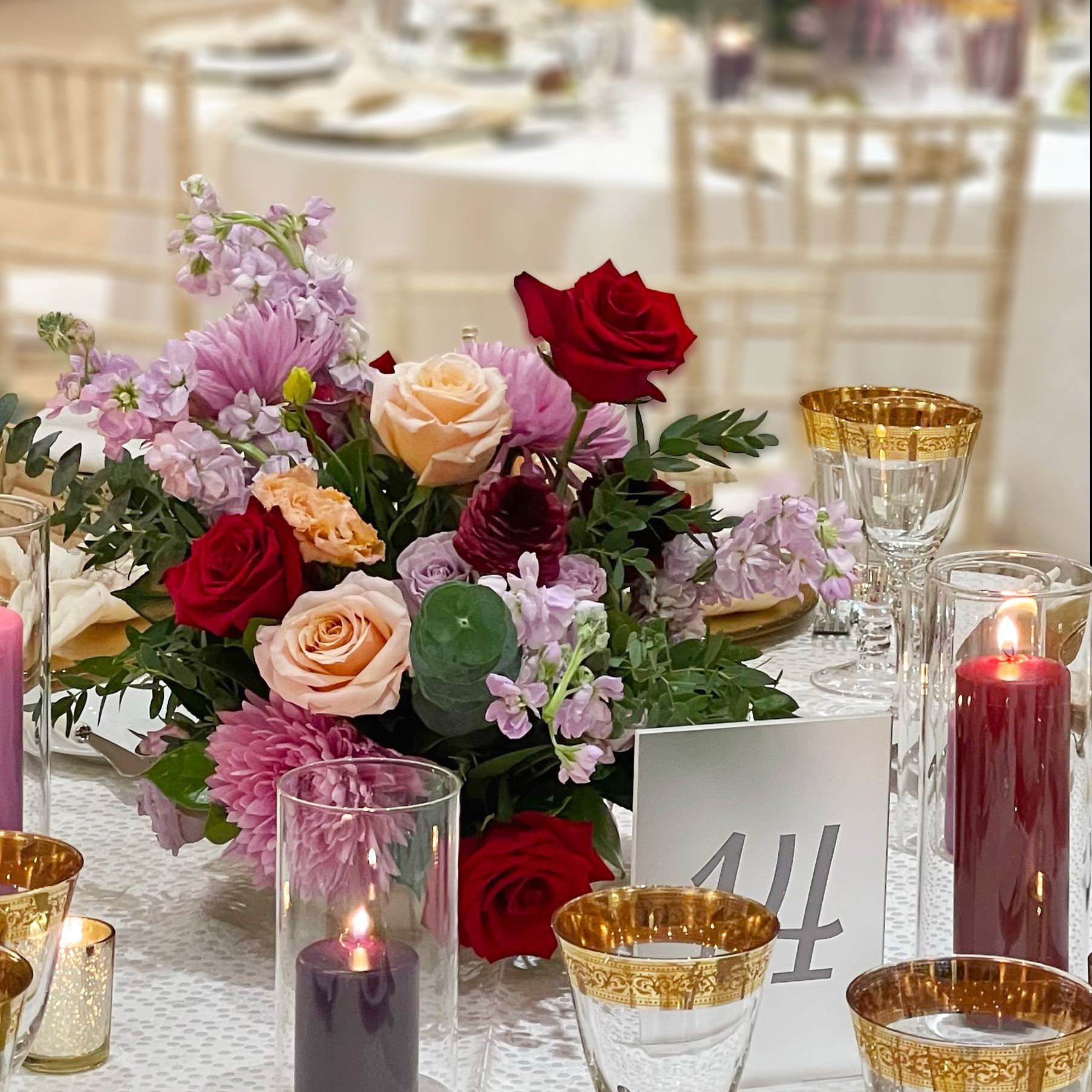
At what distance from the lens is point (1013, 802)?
74cm

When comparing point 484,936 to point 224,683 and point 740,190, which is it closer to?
point 224,683

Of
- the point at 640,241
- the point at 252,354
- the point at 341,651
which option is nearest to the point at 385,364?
the point at 252,354

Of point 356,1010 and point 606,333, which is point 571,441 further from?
point 356,1010

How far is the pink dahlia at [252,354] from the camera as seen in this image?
0.82 meters

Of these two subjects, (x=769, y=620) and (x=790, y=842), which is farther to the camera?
(x=769, y=620)

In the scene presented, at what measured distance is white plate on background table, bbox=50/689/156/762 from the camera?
0.96m

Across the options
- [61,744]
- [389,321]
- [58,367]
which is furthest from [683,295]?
[58,367]

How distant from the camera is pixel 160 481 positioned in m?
0.82

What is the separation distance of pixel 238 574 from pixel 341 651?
0.17 ft

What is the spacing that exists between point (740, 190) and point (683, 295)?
0.63m

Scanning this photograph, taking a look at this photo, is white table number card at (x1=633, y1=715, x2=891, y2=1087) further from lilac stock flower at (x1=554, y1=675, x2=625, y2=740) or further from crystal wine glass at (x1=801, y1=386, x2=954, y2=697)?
crystal wine glass at (x1=801, y1=386, x2=954, y2=697)

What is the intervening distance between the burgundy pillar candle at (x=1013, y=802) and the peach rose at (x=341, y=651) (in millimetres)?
223

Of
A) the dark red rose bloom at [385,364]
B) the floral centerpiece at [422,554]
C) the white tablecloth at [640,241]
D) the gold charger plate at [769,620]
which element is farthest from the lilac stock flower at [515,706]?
the white tablecloth at [640,241]

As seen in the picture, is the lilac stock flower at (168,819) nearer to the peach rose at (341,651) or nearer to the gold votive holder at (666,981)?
the peach rose at (341,651)
